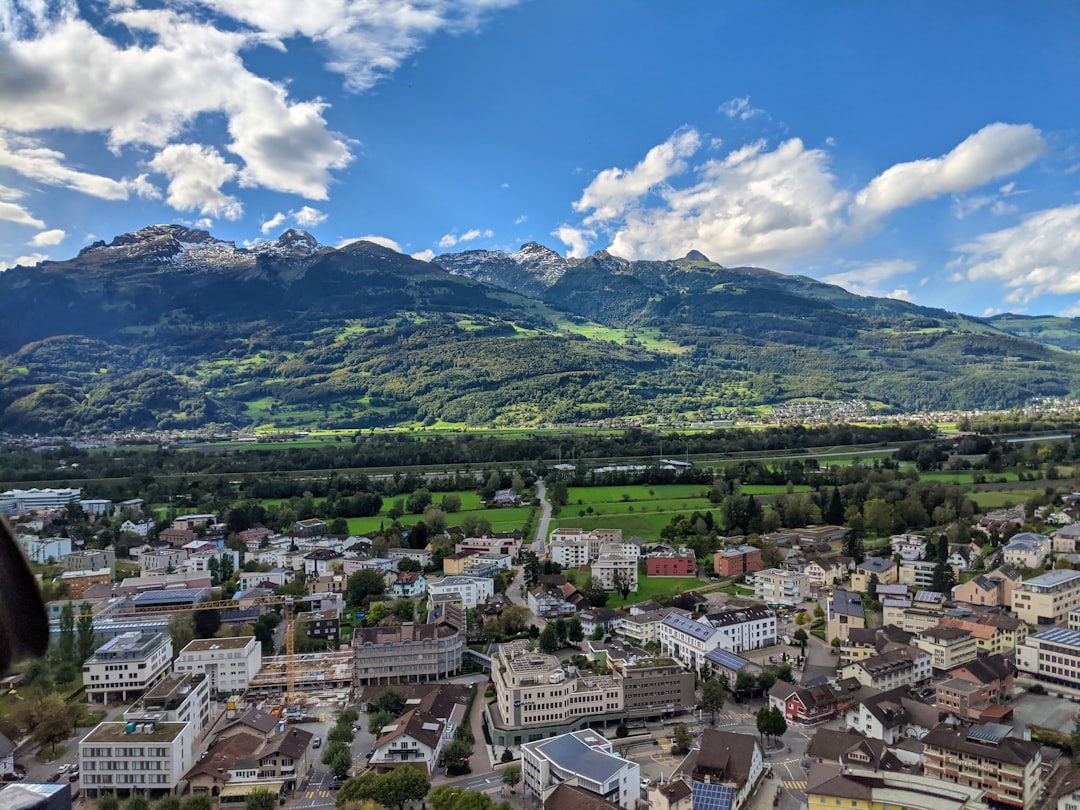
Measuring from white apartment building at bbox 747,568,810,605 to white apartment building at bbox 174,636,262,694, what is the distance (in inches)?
590

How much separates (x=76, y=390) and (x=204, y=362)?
2608cm

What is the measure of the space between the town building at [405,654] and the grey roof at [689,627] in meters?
5.65

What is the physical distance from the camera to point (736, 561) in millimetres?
25859

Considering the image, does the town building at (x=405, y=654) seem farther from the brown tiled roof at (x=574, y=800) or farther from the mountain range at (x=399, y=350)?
the mountain range at (x=399, y=350)

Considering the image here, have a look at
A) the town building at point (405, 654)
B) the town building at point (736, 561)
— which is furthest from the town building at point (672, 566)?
the town building at point (405, 654)

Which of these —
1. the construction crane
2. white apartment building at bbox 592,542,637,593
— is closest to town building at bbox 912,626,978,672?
white apartment building at bbox 592,542,637,593

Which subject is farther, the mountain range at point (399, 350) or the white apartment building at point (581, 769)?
the mountain range at point (399, 350)

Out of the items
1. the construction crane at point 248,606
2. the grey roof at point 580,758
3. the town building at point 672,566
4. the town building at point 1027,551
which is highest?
the town building at point 1027,551

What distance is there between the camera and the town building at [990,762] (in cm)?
1219

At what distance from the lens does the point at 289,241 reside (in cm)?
12319

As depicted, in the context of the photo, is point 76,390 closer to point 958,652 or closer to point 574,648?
point 574,648

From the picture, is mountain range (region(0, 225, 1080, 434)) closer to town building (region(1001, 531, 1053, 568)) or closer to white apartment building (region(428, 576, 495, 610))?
white apartment building (region(428, 576, 495, 610))

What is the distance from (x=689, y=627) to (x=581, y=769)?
7.16 metres

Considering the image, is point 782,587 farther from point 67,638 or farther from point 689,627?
point 67,638
